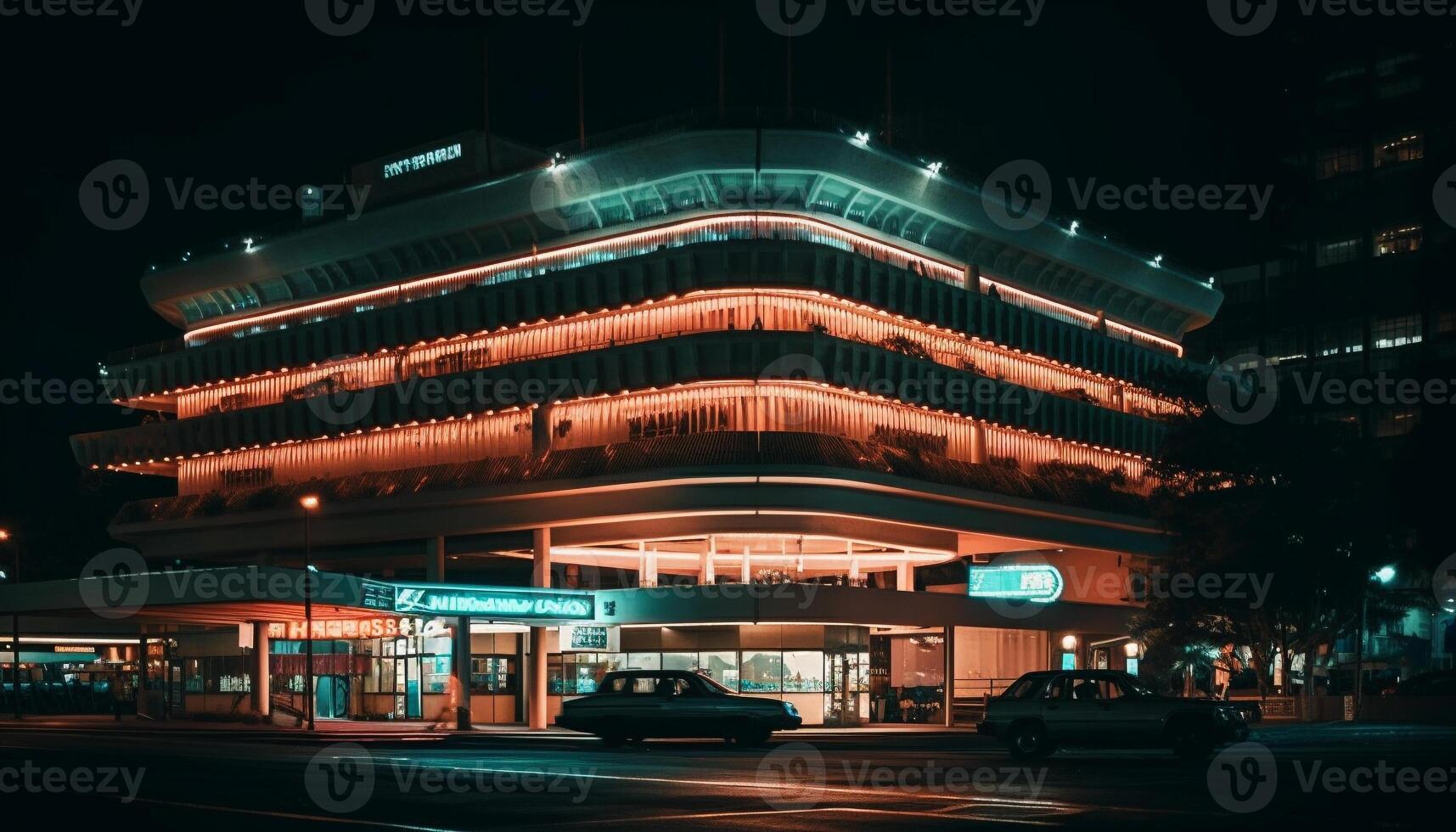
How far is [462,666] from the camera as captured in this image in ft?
182

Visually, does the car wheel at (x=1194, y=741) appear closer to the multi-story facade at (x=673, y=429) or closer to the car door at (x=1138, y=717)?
the car door at (x=1138, y=717)

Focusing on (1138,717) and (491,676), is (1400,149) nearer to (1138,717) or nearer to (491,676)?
A: (491,676)

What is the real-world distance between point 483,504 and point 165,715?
51.4 ft

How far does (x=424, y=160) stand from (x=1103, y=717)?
5429 centimetres

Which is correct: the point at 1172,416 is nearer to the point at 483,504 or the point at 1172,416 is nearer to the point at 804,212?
the point at 804,212

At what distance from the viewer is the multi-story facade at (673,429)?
62031mm

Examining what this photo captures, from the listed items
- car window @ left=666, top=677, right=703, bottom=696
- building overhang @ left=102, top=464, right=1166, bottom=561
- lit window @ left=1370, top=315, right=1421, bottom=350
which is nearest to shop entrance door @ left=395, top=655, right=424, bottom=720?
building overhang @ left=102, top=464, right=1166, bottom=561

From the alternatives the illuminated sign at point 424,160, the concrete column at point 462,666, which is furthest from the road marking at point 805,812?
the illuminated sign at point 424,160

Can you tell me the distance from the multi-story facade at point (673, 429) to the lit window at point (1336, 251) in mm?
48170

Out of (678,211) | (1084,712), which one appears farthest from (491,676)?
(1084,712)

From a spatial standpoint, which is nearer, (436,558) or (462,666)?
(462,666)

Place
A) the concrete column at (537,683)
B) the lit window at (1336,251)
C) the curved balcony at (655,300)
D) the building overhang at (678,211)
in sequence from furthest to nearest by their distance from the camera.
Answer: the lit window at (1336,251) → the building overhang at (678,211) → the curved balcony at (655,300) → the concrete column at (537,683)

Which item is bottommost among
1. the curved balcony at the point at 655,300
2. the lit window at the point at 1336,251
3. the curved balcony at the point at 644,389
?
the curved balcony at the point at 644,389

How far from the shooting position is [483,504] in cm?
6925
